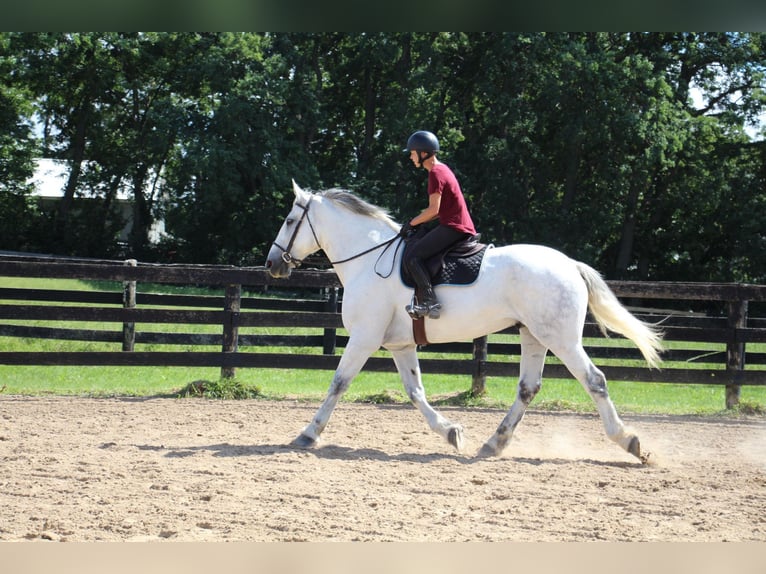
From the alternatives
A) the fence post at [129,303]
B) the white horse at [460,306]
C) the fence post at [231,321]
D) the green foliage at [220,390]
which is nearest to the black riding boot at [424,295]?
the white horse at [460,306]

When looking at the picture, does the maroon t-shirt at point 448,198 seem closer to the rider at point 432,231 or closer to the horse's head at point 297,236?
the rider at point 432,231

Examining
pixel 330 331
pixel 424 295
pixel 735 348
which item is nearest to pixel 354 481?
pixel 424 295

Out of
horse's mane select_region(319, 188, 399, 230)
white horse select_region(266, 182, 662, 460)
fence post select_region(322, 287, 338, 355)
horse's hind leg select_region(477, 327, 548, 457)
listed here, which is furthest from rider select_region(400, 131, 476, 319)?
fence post select_region(322, 287, 338, 355)

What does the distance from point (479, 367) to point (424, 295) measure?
348 centimetres

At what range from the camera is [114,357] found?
9750 millimetres

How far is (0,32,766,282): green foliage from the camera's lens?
29859 millimetres

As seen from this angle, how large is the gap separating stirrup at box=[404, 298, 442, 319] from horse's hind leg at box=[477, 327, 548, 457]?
848 mm

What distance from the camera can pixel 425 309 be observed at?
6547mm

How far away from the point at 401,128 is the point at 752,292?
22229 mm

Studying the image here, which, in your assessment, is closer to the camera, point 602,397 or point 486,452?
point 602,397

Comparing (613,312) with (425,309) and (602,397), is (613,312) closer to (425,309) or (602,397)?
(602,397)

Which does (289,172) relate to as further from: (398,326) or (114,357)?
(398,326)

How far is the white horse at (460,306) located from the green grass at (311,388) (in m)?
2.90

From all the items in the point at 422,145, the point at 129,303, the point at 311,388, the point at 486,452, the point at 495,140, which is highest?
the point at 495,140
